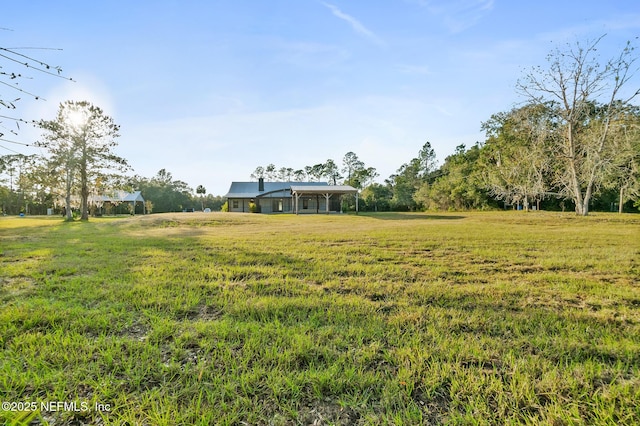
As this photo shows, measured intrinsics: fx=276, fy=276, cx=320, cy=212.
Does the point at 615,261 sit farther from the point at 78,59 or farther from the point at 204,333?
the point at 78,59

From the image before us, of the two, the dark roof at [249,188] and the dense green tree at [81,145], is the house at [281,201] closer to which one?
the dark roof at [249,188]

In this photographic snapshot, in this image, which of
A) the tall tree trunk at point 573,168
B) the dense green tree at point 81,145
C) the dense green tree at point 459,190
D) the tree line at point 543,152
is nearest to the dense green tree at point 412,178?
the dense green tree at point 459,190

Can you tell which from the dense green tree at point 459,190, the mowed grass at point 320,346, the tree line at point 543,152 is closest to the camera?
the mowed grass at point 320,346

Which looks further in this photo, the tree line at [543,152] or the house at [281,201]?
the house at [281,201]

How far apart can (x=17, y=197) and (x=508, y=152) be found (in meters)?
55.4

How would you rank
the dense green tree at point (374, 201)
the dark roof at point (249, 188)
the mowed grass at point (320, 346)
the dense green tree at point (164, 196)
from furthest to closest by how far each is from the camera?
1. the dense green tree at point (164, 196)
2. the dense green tree at point (374, 201)
3. the dark roof at point (249, 188)
4. the mowed grass at point (320, 346)

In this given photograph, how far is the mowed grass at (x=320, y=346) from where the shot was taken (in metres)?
1.44

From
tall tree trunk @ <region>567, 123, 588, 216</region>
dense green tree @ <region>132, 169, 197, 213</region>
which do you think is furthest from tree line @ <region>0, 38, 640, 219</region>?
dense green tree @ <region>132, 169, 197, 213</region>

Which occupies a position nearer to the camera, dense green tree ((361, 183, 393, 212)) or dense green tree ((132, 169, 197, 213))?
dense green tree ((361, 183, 393, 212))

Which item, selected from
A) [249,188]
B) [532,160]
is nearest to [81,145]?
[249,188]

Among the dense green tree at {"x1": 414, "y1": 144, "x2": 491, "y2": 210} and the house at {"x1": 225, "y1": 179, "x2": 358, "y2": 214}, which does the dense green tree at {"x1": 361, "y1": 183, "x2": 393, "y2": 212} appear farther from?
the house at {"x1": 225, "y1": 179, "x2": 358, "y2": 214}

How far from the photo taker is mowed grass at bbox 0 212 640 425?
1438mm

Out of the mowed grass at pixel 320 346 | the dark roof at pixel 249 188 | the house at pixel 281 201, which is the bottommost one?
the mowed grass at pixel 320 346

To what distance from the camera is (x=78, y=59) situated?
2.42 m
